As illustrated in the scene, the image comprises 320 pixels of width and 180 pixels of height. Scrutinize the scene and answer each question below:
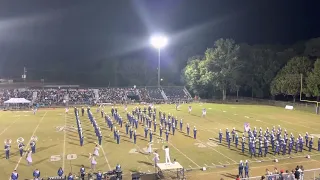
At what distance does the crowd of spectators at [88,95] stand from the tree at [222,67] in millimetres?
6015

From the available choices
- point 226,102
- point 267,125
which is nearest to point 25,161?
point 267,125

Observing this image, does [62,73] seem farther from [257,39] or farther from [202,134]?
[202,134]

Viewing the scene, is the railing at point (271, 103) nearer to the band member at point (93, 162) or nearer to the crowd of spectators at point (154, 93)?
the crowd of spectators at point (154, 93)

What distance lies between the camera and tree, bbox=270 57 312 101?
4919cm

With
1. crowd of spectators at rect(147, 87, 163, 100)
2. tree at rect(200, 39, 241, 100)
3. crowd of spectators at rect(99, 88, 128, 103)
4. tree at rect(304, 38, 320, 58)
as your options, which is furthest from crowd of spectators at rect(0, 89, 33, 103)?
tree at rect(304, 38, 320, 58)

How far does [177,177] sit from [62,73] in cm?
7461

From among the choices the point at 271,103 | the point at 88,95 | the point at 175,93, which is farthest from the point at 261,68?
the point at 88,95

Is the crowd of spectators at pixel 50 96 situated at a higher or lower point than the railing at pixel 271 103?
higher

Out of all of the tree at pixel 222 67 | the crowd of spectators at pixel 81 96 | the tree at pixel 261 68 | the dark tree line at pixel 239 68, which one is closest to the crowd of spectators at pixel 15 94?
the crowd of spectators at pixel 81 96

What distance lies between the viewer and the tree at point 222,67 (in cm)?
5884

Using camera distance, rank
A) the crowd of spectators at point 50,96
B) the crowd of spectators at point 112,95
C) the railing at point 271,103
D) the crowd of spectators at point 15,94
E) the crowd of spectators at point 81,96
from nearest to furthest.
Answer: the railing at point 271,103, the crowd of spectators at point 50,96, the crowd of spectators at point 15,94, the crowd of spectators at point 81,96, the crowd of spectators at point 112,95

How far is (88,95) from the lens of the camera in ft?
190

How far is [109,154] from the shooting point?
2188 centimetres

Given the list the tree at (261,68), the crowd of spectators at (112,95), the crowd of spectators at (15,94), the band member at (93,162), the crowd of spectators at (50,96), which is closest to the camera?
the band member at (93,162)
